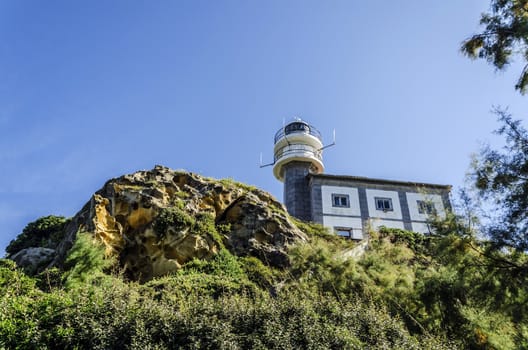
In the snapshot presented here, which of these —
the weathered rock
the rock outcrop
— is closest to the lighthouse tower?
the rock outcrop

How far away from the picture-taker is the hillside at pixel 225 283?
6.68 meters

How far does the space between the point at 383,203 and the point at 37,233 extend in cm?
2060

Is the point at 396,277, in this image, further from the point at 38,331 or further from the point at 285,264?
the point at 38,331

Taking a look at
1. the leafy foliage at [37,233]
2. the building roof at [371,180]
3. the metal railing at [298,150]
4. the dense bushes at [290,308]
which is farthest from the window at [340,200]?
the leafy foliage at [37,233]

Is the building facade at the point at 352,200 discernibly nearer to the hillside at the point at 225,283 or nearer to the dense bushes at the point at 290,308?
the hillside at the point at 225,283

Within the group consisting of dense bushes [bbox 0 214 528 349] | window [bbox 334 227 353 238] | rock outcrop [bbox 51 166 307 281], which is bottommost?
dense bushes [bbox 0 214 528 349]

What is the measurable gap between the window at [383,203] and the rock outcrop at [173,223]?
451 inches

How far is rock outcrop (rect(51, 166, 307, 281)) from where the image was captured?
13.4 metres

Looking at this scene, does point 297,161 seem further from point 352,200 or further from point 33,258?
point 33,258

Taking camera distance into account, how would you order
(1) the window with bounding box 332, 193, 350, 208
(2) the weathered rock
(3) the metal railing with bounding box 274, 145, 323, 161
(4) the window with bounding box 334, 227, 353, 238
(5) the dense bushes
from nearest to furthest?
1. (5) the dense bushes
2. (2) the weathered rock
3. (4) the window with bounding box 334, 227, 353, 238
4. (1) the window with bounding box 332, 193, 350, 208
5. (3) the metal railing with bounding box 274, 145, 323, 161

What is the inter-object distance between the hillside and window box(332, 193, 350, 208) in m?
6.35

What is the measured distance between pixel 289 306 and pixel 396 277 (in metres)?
5.05

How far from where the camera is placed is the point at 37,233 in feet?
63.3

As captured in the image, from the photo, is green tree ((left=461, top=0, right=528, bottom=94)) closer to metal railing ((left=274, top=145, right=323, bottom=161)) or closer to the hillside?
the hillside
